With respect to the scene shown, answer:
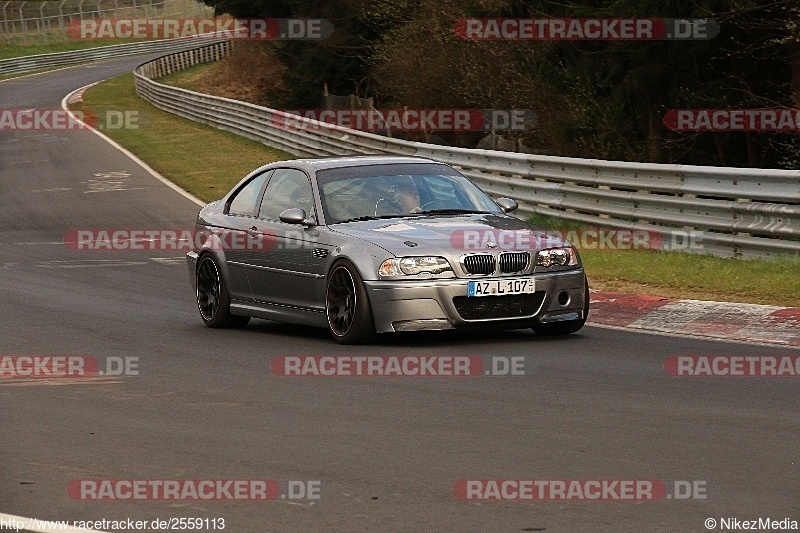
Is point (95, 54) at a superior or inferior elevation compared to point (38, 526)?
inferior

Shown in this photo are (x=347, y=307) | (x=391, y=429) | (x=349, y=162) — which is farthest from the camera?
(x=349, y=162)

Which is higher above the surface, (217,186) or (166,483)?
(166,483)

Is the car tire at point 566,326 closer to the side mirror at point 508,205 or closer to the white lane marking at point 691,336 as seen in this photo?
the white lane marking at point 691,336

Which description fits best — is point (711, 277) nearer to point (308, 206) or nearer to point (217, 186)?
point (308, 206)

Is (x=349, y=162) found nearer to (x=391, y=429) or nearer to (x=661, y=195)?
(x=391, y=429)

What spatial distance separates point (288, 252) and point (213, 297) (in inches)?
54.2

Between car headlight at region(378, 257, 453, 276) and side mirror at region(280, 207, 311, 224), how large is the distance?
1051 mm

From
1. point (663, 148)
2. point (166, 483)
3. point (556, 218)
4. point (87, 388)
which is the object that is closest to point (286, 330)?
point (87, 388)

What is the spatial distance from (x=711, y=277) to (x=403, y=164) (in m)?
3.45

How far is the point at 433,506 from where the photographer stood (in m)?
6.07

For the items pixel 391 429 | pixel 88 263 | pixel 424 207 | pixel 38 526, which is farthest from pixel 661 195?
pixel 38 526

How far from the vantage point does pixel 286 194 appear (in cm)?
1270

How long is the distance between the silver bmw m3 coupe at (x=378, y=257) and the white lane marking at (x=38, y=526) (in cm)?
524

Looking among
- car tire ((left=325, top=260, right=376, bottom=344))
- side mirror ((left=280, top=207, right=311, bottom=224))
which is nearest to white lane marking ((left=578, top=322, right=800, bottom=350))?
car tire ((left=325, top=260, right=376, bottom=344))
